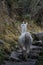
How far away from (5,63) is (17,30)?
625 cm

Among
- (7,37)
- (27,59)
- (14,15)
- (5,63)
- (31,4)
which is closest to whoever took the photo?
(5,63)

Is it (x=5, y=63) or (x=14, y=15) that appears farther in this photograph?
(x=14, y=15)

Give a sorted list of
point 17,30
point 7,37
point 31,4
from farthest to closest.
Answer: point 31,4
point 17,30
point 7,37

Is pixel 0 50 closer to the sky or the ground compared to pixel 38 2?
closer to the ground

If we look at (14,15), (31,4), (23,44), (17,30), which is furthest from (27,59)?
(31,4)

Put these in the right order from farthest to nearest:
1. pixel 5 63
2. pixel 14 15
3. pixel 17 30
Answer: pixel 14 15 → pixel 17 30 → pixel 5 63

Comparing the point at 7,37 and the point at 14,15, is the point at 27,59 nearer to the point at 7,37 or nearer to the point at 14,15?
the point at 7,37

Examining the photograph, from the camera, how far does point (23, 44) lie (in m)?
10.7

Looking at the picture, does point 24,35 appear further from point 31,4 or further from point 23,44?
point 31,4

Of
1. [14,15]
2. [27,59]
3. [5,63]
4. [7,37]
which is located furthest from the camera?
[14,15]

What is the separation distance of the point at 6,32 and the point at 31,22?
5.31 meters

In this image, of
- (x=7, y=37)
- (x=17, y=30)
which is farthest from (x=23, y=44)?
(x=17, y=30)

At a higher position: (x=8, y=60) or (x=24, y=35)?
(x=24, y=35)

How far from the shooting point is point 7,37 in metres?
13.7
